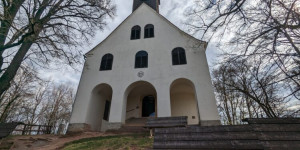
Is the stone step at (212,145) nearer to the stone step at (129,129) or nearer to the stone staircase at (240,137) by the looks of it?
the stone staircase at (240,137)

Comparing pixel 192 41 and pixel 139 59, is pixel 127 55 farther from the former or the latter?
pixel 192 41

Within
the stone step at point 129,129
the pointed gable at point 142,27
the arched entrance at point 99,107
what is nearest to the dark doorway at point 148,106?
the arched entrance at point 99,107

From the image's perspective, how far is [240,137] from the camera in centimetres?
312

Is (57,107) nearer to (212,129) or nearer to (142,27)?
(142,27)

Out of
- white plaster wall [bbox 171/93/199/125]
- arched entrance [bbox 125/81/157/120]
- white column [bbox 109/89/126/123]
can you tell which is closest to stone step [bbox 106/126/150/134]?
white column [bbox 109/89/126/123]

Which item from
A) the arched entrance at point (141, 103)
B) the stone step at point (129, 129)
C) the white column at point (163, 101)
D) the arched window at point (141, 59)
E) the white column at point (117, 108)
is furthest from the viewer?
the arched entrance at point (141, 103)

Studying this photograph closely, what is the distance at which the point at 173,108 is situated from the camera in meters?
13.5

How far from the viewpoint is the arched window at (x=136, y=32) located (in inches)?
520

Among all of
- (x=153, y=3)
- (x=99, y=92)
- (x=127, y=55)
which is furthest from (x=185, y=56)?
(x=153, y=3)

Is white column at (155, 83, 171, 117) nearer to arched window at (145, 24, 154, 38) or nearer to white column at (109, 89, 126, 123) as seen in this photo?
white column at (109, 89, 126, 123)

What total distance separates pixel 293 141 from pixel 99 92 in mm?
12083

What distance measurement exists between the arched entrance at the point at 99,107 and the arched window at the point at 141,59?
313cm

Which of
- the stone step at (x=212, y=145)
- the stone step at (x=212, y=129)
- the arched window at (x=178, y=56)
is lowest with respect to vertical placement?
the stone step at (x=212, y=145)

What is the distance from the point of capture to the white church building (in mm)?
9820
